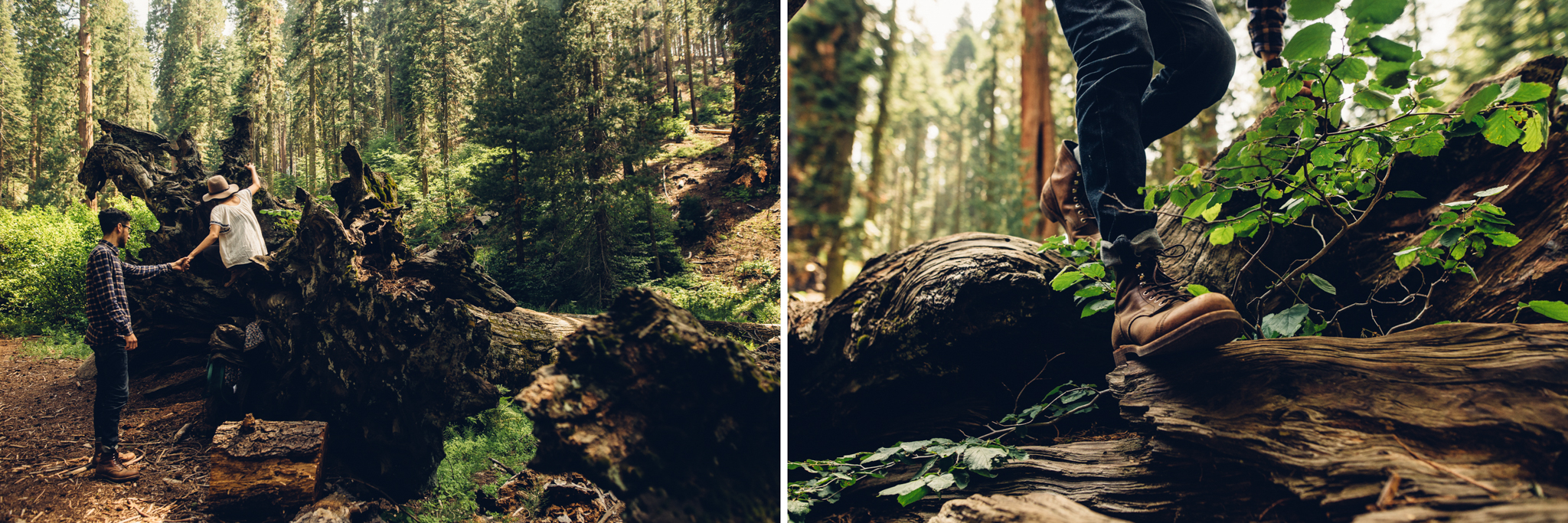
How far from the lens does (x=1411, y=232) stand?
206cm

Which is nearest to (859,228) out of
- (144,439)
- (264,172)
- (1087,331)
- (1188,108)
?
(1087,331)

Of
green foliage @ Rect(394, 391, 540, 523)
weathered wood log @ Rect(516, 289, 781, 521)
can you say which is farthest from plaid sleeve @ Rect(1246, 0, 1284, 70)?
green foliage @ Rect(394, 391, 540, 523)

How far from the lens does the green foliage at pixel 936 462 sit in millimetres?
1772

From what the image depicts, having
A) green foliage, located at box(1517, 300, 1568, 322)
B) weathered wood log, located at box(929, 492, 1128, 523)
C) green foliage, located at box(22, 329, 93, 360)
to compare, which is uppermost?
green foliage, located at box(1517, 300, 1568, 322)

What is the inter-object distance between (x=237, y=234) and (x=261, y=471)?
133 cm

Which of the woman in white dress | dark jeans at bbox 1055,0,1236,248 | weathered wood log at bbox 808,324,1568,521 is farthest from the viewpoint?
the woman in white dress

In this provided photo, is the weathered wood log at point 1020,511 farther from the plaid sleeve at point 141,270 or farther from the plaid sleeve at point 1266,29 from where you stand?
the plaid sleeve at point 141,270

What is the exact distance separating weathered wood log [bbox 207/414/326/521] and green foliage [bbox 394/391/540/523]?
36 centimetres

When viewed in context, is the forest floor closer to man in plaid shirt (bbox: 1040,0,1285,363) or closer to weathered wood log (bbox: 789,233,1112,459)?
weathered wood log (bbox: 789,233,1112,459)

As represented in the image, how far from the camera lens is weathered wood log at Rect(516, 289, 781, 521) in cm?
154

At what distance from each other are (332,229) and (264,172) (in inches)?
12.9

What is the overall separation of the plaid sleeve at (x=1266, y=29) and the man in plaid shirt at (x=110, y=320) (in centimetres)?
433

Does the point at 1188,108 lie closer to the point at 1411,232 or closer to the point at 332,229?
the point at 1411,232

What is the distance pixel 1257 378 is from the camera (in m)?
1.46
